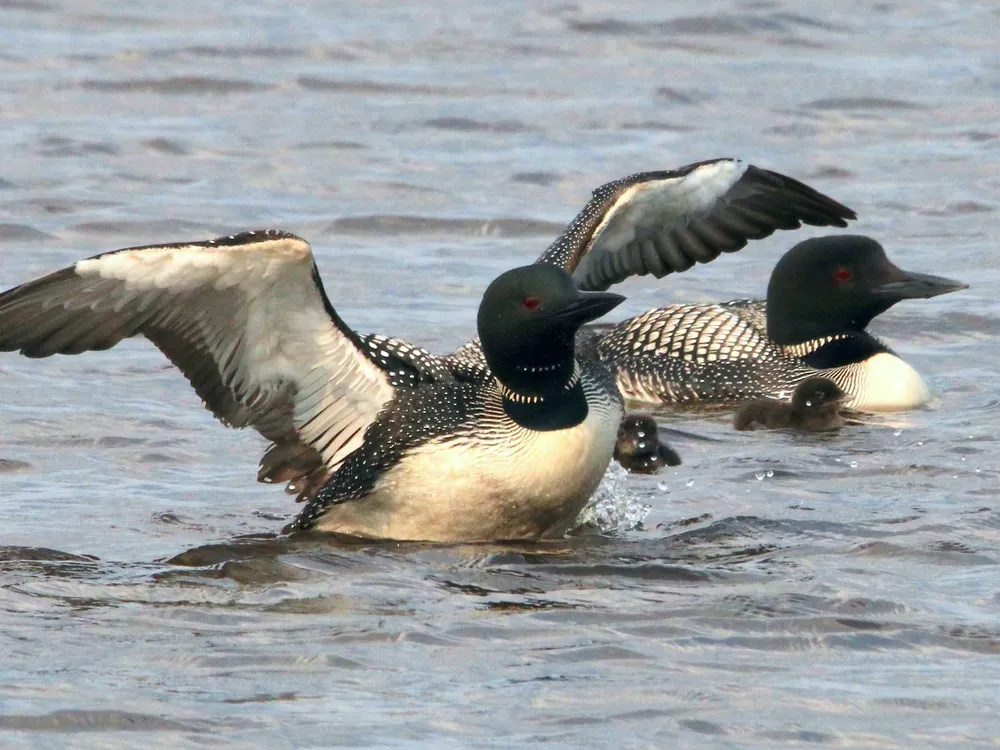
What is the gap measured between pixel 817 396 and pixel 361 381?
313 cm

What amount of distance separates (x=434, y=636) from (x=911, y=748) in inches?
57.7

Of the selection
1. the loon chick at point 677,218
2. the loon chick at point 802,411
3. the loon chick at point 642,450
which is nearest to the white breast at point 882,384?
the loon chick at point 802,411

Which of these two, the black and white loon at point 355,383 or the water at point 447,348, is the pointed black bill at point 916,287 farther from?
the black and white loon at point 355,383

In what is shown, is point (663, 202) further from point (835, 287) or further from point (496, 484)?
point (496, 484)

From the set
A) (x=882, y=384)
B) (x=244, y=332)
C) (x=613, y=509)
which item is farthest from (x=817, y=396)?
(x=244, y=332)

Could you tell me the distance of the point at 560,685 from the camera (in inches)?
217

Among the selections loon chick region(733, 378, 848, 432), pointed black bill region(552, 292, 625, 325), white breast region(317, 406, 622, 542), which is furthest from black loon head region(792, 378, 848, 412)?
pointed black bill region(552, 292, 625, 325)

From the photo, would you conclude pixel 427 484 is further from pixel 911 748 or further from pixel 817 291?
pixel 817 291

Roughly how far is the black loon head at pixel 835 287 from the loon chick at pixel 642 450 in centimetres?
200

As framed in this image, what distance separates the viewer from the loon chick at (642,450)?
8312 millimetres

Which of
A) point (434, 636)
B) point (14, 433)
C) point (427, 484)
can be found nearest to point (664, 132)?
A: point (14, 433)

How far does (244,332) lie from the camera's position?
699 centimetres

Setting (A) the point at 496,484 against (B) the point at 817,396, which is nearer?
(A) the point at 496,484

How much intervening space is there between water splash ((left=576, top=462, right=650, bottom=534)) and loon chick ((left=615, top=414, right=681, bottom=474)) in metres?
0.32
